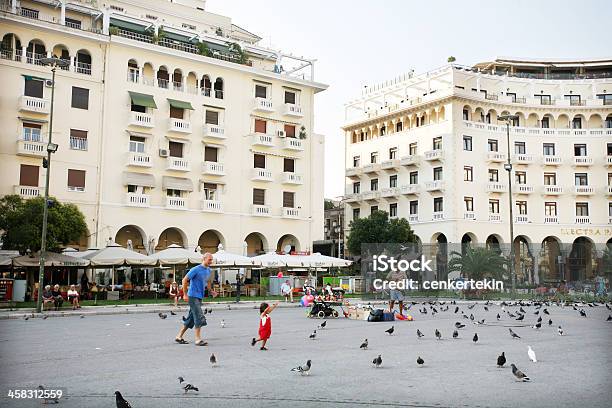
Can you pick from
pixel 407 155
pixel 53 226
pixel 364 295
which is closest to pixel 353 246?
pixel 407 155

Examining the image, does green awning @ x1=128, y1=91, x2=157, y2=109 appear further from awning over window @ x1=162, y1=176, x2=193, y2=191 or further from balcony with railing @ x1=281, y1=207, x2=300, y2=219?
balcony with railing @ x1=281, y1=207, x2=300, y2=219

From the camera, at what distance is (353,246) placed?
53031mm

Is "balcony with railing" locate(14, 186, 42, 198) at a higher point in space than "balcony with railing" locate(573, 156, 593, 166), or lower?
lower

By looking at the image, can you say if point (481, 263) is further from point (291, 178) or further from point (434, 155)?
point (434, 155)

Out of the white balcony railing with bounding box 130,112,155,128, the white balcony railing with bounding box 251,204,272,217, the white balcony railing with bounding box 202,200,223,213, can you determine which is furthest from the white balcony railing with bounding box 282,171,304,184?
the white balcony railing with bounding box 130,112,155,128

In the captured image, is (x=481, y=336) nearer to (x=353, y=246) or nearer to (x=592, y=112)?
(x=353, y=246)

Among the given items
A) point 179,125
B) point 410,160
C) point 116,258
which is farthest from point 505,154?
point 116,258

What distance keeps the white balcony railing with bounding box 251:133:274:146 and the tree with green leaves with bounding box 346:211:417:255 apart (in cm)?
1096

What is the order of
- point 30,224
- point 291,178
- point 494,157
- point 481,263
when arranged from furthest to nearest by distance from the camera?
point 494,157 → point 291,178 → point 481,263 → point 30,224

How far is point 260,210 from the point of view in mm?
46188

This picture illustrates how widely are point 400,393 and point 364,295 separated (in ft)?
99.5

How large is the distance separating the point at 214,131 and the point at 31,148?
469 inches

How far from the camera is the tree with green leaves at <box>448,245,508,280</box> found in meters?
38.5

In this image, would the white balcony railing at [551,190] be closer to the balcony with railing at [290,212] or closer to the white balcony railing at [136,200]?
the balcony with railing at [290,212]
